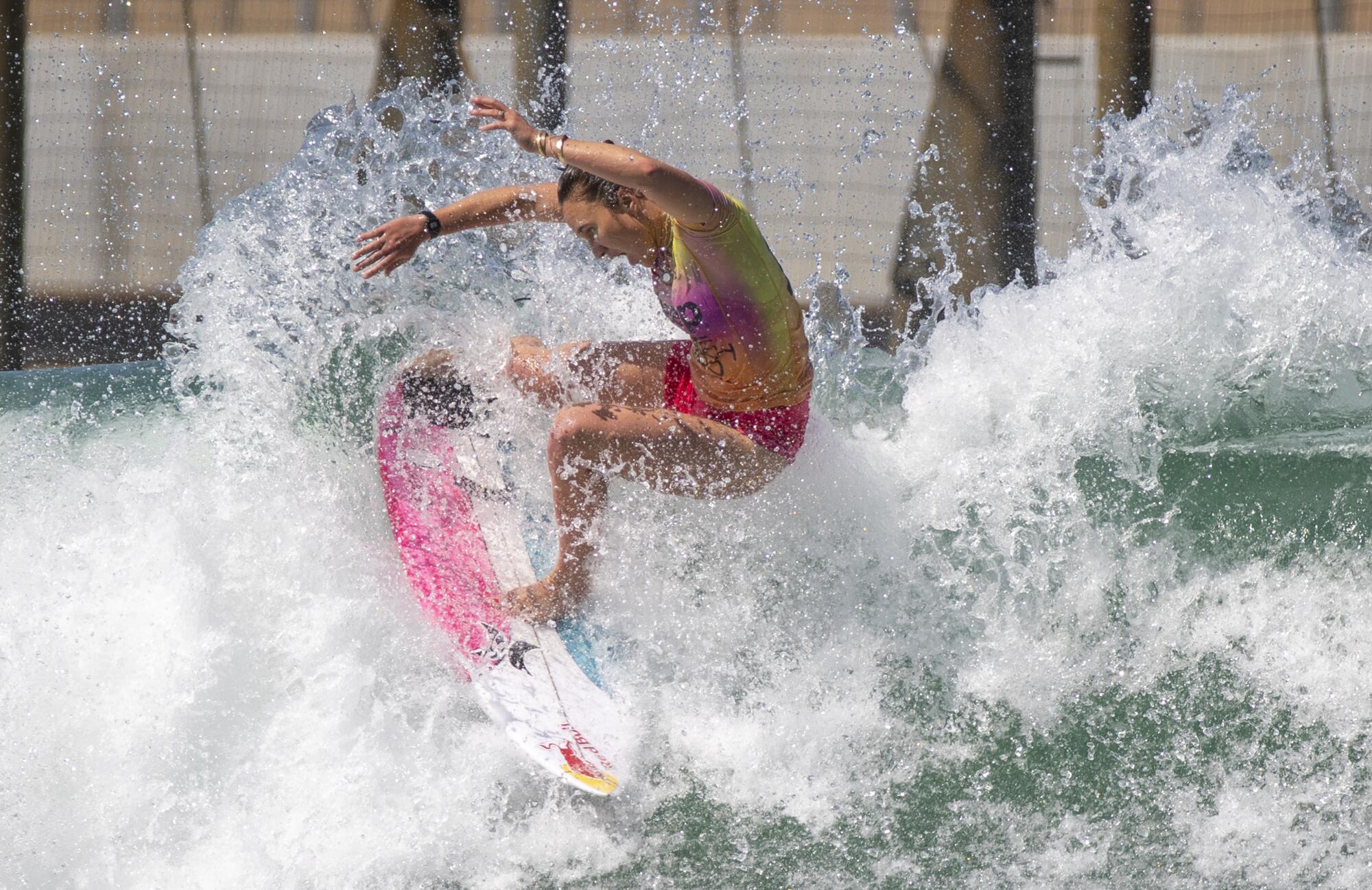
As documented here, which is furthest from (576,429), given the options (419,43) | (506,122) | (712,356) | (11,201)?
(11,201)

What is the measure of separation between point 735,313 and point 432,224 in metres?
0.67

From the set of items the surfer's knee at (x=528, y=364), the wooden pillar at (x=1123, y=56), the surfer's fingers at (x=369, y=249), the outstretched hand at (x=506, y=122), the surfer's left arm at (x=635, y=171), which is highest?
the wooden pillar at (x=1123, y=56)

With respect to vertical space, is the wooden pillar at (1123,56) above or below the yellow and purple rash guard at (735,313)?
above

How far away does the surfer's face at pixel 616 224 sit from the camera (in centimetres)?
226

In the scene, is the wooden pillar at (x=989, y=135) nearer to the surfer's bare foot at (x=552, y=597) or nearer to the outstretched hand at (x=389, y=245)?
the surfer's bare foot at (x=552, y=597)

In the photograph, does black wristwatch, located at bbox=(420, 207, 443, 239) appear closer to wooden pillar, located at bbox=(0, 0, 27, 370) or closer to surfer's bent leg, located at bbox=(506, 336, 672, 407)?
Result: surfer's bent leg, located at bbox=(506, 336, 672, 407)

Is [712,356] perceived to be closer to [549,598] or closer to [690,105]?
[549,598]

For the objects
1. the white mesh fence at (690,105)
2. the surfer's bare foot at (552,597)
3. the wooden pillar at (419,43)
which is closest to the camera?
the surfer's bare foot at (552,597)

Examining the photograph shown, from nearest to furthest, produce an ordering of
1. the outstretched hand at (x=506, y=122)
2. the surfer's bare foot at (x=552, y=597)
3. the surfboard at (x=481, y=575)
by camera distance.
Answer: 1. the outstretched hand at (x=506, y=122)
2. the surfboard at (x=481, y=575)
3. the surfer's bare foot at (x=552, y=597)

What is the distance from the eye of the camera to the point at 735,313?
7.63ft

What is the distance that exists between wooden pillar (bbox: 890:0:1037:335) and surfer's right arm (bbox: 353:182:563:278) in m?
2.85

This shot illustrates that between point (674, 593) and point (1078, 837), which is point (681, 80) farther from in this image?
point (1078, 837)

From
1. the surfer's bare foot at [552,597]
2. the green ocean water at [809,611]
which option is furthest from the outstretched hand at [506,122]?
the surfer's bare foot at [552,597]

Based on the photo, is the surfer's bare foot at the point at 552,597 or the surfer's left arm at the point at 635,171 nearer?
the surfer's left arm at the point at 635,171
